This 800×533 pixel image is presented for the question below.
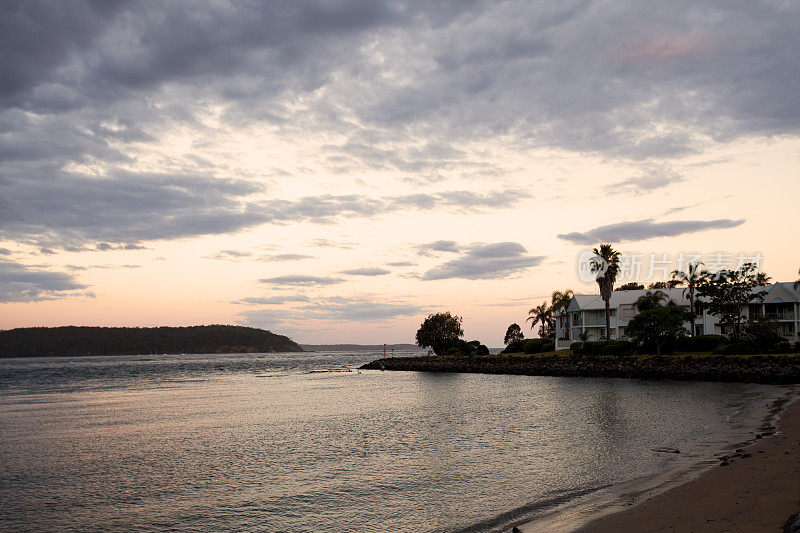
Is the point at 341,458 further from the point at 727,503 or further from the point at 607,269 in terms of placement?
the point at 607,269

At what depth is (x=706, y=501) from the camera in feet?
41.3

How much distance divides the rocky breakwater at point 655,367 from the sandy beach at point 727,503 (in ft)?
131

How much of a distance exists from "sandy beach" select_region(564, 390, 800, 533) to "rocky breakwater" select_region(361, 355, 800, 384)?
39.9 metres

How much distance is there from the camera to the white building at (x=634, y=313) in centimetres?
7775

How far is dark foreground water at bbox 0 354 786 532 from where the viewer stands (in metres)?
14.4

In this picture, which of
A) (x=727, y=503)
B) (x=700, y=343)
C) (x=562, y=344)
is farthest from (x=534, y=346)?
(x=727, y=503)

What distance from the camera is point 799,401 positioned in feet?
109

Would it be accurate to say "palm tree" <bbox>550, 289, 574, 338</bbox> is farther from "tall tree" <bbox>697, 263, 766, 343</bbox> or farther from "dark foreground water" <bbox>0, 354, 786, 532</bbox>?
"dark foreground water" <bbox>0, 354, 786, 532</bbox>

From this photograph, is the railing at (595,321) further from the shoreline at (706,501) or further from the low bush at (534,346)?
the shoreline at (706,501)

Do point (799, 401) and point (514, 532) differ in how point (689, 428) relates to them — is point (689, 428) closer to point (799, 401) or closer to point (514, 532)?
point (799, 401)

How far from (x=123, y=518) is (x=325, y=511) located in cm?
501

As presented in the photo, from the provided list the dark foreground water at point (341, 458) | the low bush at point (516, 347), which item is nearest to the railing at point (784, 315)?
the low bush at point (516, 347)

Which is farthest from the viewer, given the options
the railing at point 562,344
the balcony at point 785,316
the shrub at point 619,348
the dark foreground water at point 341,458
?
the railing at point 562,344

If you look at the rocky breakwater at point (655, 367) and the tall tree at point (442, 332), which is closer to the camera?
the rocky breakwater at point (655, 367)
